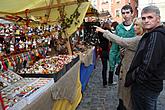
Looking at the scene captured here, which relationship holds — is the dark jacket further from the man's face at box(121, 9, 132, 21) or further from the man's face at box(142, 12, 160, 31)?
the man's face at box(121, 9, 132, 21)

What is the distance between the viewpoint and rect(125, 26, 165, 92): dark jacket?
2510mm

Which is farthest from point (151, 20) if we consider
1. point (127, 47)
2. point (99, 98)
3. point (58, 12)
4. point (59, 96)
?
point (58, 12)

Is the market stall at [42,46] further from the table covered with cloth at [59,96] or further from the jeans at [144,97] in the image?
the jeans at [144,97]

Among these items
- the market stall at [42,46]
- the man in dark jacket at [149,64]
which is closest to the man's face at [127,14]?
the market stall at [42,46]

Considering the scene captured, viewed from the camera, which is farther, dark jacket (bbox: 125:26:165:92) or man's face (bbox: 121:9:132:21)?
man's face (bbox: 121:9:132:21)

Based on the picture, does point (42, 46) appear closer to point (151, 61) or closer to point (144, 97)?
point (144, 97)

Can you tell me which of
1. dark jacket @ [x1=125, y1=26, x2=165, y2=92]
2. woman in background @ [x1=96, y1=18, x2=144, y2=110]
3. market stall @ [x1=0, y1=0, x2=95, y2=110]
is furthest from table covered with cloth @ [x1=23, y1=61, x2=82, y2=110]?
Result: dark jacket @ [x1=125, y1=26, x2=165, y2=92]

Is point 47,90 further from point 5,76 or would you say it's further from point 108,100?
point 108,100

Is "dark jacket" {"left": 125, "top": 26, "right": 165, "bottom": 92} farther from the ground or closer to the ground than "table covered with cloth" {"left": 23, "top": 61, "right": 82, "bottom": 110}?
farther from the ground

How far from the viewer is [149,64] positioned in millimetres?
2525

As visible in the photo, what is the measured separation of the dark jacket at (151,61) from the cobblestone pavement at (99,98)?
241cm

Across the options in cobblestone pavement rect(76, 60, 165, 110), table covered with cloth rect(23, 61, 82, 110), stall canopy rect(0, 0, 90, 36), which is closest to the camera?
table covered with cloth rect(23, 61, 82, 110)

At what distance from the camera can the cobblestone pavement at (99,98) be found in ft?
16.6

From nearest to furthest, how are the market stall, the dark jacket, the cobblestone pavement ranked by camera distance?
the dark jacket < the market stall < the cobblestone pavement
